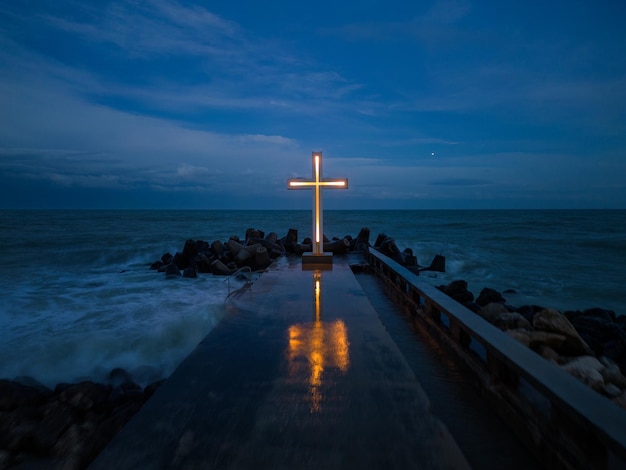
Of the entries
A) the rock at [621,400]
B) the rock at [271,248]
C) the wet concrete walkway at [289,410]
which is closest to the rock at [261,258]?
the rock at [271,248]

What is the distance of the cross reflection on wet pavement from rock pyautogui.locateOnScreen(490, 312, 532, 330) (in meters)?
2.69

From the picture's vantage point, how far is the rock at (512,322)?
517cm

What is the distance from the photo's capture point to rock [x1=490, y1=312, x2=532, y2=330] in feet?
17.0

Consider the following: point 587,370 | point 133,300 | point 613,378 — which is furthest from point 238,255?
point 613,378

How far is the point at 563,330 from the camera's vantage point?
15.5 feet

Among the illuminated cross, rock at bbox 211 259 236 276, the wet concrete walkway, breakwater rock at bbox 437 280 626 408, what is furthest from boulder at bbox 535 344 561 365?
rock at bbox 211 259 236 276

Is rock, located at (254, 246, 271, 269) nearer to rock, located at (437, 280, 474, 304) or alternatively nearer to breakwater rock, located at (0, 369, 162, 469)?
rock, located at (437, 280, 474, 304)

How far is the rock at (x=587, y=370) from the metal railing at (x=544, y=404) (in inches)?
57.8

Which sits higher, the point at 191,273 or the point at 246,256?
the point at 246,256

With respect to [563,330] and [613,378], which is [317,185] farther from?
[613,378]

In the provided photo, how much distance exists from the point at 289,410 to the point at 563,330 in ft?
13.5

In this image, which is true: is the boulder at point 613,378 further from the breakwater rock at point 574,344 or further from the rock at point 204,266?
the rock at point 204,266

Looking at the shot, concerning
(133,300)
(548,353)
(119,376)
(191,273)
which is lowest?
(133,300)

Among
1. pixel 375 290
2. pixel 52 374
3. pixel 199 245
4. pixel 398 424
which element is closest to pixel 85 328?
pixel 52 374
